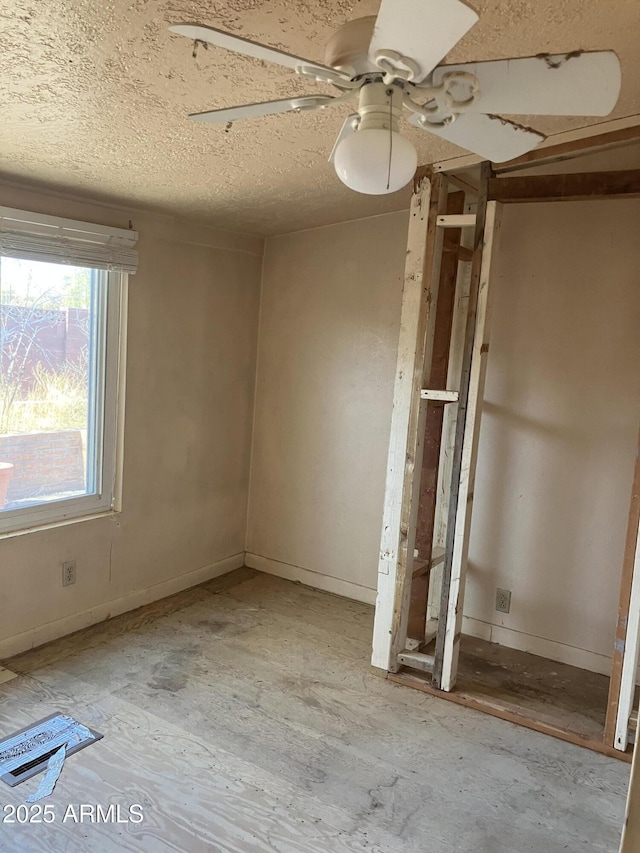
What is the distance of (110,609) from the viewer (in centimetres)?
360

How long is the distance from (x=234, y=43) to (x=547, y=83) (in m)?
0.61

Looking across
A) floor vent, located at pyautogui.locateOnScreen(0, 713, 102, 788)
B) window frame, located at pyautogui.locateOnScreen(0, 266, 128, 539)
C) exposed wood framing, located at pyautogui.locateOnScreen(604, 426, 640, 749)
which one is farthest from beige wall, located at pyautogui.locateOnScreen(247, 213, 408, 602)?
floor vent, located at pyautogui.locateOnScreen(0, 713, 102, 788)

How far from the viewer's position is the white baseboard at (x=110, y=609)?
10.3 ft

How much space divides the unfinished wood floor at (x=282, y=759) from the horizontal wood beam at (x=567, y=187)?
233 cm

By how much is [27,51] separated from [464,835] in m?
2.73

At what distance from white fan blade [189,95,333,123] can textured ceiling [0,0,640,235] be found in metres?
0.30

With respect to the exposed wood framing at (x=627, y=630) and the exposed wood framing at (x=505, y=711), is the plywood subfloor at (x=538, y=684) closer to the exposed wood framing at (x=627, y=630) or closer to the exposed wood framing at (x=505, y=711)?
the exposed wood framing at (x=505, y=711)

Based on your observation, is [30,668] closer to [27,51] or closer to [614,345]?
[27,51]

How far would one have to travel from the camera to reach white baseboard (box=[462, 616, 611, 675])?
329 centimetres

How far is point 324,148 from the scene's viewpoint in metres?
2.58

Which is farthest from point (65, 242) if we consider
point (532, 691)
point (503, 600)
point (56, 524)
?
point (532, 691)

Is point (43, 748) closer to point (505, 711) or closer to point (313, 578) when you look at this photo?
point (505, 711)

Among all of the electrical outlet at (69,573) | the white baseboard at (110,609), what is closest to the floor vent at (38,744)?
the white baseboard at (110,609)

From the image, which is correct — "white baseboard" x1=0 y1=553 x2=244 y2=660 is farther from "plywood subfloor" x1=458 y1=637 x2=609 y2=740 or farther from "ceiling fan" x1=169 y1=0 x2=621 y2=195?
"ceiling fan" x1=169 y1=0 x2=621 y2=195
